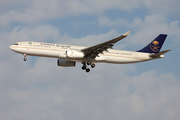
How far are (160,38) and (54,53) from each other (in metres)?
19.6

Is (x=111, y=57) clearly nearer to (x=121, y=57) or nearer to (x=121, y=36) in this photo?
(x=121, y=57)

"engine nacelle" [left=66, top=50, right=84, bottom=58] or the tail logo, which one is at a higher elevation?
the tail logo

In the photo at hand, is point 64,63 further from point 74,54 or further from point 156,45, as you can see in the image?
point 156,45

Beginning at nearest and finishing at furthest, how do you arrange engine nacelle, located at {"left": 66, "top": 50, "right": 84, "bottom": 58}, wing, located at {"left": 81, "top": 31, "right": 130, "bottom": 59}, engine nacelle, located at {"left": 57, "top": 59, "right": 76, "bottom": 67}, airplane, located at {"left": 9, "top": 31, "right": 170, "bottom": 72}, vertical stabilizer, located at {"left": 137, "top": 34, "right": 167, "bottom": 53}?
wing, located at {"left": 81, "top": 31, "right": 130, "bottom": 59}
engine nacelle, located at {"left": 66, "top": 50, "right": 84, "bottom": 58}
airplane, located at {"left": 9, "top": 31, "right": 170, "bottom": 72}
engine nacelle, located at {"left": 57, "top": 59, "right": 76, "bottom": 67}
vertical stabilizer, located at {"left": 137, "top": 34, "right": 167, "bottom": 53}

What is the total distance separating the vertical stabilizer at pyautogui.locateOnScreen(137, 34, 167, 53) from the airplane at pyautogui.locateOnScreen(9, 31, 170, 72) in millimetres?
201

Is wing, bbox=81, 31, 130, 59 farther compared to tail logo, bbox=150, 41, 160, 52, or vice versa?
tail logo, bbox=150, 41, 160, 52

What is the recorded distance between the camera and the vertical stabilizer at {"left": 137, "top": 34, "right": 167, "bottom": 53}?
163 feet

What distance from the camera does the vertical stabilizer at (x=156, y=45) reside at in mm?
49644

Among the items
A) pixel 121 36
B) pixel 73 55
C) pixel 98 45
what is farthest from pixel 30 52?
pixel 121 36

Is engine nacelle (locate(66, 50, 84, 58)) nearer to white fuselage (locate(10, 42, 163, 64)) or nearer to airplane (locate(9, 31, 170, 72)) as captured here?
airplane (locate(9, 31, 170, 72))

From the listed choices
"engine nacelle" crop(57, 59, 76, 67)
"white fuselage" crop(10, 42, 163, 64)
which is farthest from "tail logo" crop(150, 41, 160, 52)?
"engine nacelle" crop(57, 59, 76, 67)

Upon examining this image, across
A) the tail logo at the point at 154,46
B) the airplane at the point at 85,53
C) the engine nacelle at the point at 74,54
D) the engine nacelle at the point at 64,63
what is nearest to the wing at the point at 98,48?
the airplane at the point at 85,53

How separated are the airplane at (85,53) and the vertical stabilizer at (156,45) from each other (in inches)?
7.9

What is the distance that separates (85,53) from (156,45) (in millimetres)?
13751
